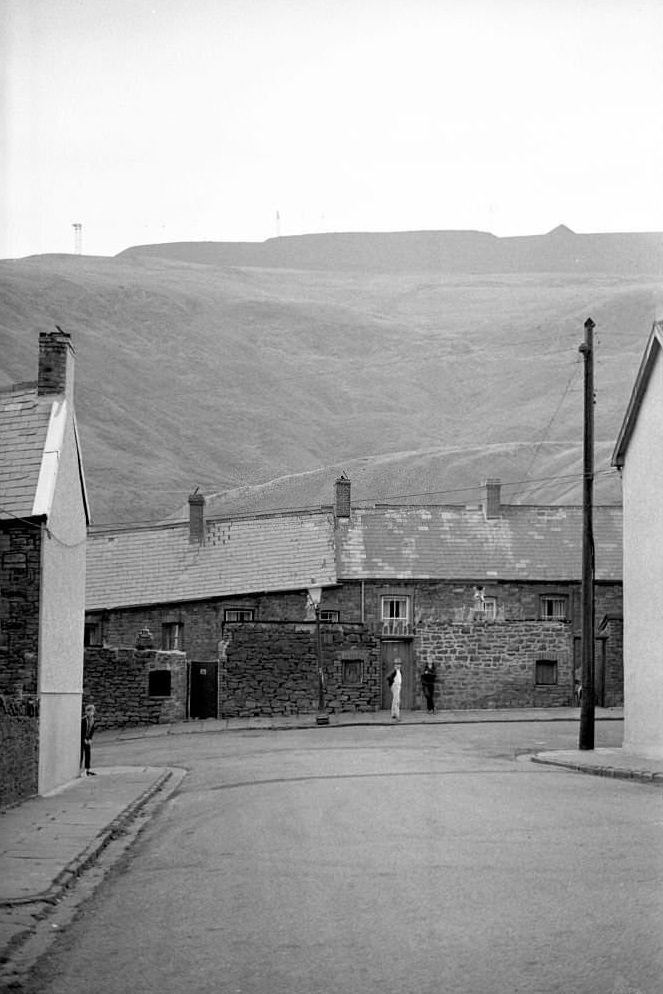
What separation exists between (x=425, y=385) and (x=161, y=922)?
17823 cm

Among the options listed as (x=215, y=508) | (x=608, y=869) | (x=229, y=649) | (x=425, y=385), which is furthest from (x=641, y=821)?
(x=425, y=385)

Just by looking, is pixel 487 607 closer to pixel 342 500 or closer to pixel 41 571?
pixel 342 500

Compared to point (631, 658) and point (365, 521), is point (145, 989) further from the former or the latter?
point (365, 521)

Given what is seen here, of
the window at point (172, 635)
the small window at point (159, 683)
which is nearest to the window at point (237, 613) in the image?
the window at point (172, 635)

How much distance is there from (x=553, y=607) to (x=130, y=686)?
17744 mm

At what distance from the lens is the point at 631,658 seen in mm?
27219

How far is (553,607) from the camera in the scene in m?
51.8

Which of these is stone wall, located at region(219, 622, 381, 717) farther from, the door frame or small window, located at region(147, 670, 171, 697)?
the door frame

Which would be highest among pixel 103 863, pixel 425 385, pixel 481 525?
pixel 425 385

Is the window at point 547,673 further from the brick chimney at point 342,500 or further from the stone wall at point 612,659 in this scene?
the brick chimney at point 342,500

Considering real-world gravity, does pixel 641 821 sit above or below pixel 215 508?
below

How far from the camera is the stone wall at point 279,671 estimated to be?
141 ft

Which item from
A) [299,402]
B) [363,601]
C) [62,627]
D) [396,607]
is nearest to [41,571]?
[62,627]

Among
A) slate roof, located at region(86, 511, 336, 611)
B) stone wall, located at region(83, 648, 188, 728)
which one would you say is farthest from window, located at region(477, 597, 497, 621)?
stone wall, located at region(83, 648, 188, 728)
